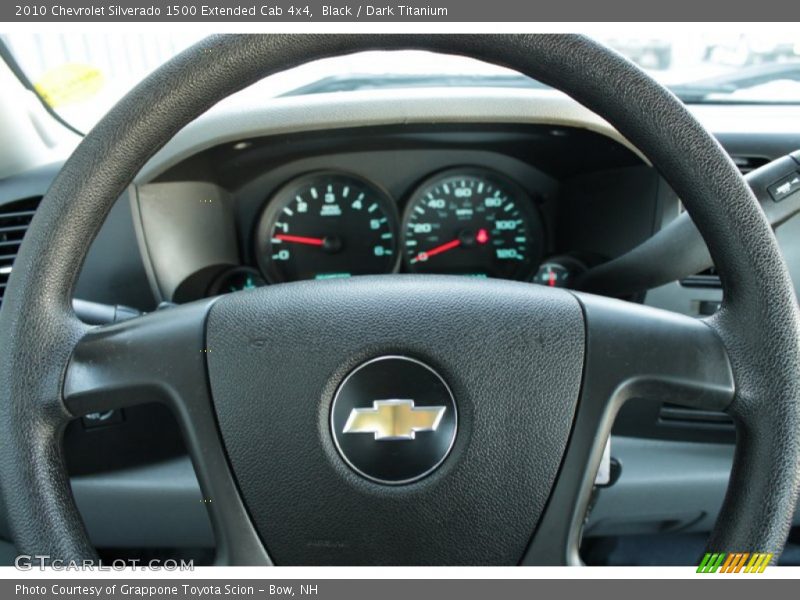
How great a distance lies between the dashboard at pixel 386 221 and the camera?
134 cm

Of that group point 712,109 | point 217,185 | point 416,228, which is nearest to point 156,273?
point 217,185

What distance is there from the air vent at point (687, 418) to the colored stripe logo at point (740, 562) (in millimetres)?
750

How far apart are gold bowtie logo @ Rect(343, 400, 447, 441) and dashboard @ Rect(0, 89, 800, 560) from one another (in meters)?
0.64

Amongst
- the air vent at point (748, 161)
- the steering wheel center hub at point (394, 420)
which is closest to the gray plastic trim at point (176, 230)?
the steering wheel center hub at point (394, 420)

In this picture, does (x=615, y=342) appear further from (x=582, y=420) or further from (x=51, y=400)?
(x=51, y=400)

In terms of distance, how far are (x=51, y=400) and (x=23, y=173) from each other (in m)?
1.07

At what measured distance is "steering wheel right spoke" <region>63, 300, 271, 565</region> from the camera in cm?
75

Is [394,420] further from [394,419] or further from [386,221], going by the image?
[386,221]

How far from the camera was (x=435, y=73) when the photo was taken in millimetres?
2078

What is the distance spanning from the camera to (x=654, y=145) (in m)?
0.77

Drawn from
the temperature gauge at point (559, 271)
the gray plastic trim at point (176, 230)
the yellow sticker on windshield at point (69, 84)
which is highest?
the yellow sticker on windshield at point (69, 84)

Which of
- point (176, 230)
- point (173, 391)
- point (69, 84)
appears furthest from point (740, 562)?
point (69, 84)

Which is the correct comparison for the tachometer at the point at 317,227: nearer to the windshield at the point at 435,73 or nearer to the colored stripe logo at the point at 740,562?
the windshield at the point at 435,73

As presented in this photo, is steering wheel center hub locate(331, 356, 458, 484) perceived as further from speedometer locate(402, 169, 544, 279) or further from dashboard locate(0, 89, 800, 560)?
speedometer locate(402, 169, 544, 279)
